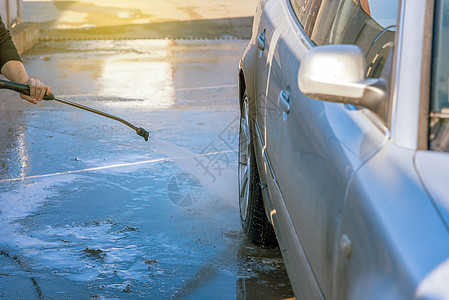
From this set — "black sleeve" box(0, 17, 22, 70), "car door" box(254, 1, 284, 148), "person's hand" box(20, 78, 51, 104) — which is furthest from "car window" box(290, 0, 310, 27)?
"black sleeve" box(0, 17, 22, 70)

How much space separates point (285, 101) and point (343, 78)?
104 cm

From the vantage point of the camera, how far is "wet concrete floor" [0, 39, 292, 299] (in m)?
3.94

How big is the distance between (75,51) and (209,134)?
19.6 ft

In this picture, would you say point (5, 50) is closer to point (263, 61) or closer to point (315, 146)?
point (263, 61)

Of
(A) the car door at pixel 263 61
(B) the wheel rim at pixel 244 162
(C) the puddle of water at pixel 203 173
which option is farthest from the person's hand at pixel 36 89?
(C) the puddle of water at pixel 203 173

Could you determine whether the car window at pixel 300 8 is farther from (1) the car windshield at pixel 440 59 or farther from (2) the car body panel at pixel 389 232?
(2) the car body panel at pixel 389 232

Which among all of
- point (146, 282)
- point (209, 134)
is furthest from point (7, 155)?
point (146, 282)

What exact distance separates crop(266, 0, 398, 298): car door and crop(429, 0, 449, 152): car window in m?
0.14

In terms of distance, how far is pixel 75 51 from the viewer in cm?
1230

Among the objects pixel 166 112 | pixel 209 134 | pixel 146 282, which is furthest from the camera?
pixel 166 112

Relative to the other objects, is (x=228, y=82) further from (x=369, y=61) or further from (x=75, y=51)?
(x=369, y=61)

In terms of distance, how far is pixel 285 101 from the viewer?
3.01 meters

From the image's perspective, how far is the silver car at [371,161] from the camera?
5.22 feet

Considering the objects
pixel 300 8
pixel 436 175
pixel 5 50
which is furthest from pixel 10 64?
pixel 436 175
